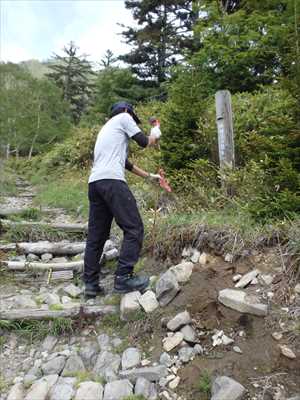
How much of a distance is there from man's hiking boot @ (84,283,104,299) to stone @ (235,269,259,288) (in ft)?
4.94

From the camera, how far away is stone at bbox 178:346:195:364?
97.3 inches

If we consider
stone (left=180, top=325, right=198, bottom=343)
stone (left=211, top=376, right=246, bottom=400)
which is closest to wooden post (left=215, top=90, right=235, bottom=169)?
stone (left=180, top=325, right=198, bottom=343)

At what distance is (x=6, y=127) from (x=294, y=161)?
20059 millimetres

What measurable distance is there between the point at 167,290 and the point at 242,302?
0.73 meters

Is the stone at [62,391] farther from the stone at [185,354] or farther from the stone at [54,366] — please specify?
the stone at [185,354]

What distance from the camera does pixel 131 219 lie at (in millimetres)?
3357

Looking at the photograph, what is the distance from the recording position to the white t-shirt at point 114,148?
11.1ft

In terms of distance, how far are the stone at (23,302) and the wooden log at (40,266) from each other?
57 centimetres

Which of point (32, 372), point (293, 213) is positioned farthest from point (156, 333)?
point (293, 213)

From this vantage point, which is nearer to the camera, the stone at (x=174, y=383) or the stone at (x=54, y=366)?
the stone at (x=174, y=383)

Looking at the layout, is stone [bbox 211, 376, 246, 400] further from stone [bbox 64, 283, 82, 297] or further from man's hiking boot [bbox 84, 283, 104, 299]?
stone [bbox 64, 283, 82, 297]

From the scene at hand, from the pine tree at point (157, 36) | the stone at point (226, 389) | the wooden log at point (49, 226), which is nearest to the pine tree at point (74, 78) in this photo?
the pine tree at point (157, 36)

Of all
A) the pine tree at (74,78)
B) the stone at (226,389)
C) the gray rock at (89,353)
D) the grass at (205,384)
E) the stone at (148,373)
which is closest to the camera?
the stone at (226,389)

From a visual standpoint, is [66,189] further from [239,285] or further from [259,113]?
[239,285]
